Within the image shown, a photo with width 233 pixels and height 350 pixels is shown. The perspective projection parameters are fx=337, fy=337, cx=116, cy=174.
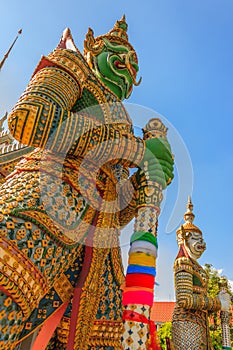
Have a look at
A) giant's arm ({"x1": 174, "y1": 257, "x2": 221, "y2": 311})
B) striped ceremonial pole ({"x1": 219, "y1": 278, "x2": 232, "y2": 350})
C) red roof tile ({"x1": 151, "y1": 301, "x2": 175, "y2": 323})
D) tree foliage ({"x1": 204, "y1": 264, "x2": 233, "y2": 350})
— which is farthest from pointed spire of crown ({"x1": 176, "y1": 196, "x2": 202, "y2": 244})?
red roof tile ({"x1": 151, "y1": 301, "x2": 175, "y2": 323})

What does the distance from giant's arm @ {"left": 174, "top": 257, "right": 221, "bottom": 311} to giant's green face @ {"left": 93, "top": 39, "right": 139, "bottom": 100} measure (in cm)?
365

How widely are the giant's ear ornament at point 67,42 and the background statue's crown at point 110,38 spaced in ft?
0.94

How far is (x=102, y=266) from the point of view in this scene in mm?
2123

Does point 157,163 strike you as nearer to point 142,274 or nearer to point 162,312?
point 142,274

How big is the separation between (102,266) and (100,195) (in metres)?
0.46

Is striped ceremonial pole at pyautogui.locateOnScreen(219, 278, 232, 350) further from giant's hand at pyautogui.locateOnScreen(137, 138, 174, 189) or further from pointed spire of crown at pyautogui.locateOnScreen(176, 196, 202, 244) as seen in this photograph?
giant's hand at pyautogui.locateOnScreen(137, 138, 174, 189)

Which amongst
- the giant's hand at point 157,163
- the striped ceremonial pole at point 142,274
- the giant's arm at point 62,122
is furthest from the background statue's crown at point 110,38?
the striped ceremonial pole at point 142,274

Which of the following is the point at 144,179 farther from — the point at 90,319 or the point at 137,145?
the point at 90,319

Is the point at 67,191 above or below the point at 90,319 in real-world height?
above

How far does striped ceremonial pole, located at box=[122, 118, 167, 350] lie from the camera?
1.93m

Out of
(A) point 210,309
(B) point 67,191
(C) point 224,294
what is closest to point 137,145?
(B) point 67,191

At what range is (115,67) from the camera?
292 centimetres

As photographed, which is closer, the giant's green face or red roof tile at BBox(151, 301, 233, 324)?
the giant's green face

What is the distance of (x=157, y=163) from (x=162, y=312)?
19.8 meters
